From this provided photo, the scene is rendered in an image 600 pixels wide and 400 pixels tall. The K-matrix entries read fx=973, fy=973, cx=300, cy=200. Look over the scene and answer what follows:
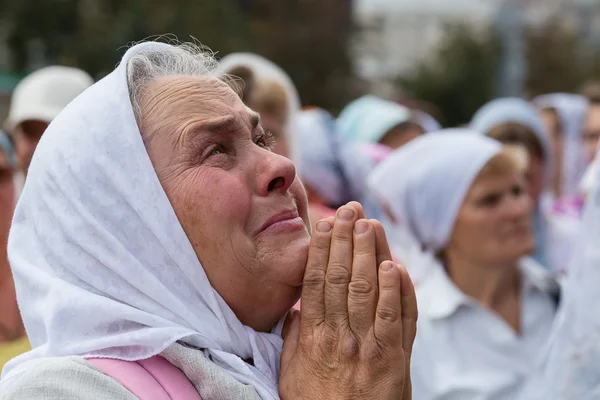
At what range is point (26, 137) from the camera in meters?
5.78

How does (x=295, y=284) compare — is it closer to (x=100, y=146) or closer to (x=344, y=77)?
(x=100, y=146)

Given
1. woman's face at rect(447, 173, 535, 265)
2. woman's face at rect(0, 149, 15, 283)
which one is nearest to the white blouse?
woman's face at rect(447, 173, 535, 265)

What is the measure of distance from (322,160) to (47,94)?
1.88 m

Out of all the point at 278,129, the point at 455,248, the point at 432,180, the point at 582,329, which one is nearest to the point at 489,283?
the point at 455,248

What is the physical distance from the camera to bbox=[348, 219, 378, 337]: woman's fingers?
7.36ft

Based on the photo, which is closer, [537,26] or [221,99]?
[221,99]

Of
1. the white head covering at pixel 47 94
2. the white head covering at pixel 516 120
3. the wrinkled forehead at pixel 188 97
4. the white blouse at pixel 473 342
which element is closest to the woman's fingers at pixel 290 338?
the wrinkled forehead at pixel 188 97

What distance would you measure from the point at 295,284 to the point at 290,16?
34.3m

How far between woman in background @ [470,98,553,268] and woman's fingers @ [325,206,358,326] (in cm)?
440

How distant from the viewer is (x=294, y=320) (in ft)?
7.95

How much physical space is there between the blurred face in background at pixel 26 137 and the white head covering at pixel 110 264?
3.34 meters

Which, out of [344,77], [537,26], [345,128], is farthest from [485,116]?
[537,26]

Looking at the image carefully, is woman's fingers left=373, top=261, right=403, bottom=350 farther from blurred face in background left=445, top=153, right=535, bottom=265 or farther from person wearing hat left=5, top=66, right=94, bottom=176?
person wearing hat left=5, top=66, right=94, bottom=176

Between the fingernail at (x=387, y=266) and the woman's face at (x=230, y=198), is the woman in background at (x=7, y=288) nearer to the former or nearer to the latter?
the woman's face at (x=230, y=198)
